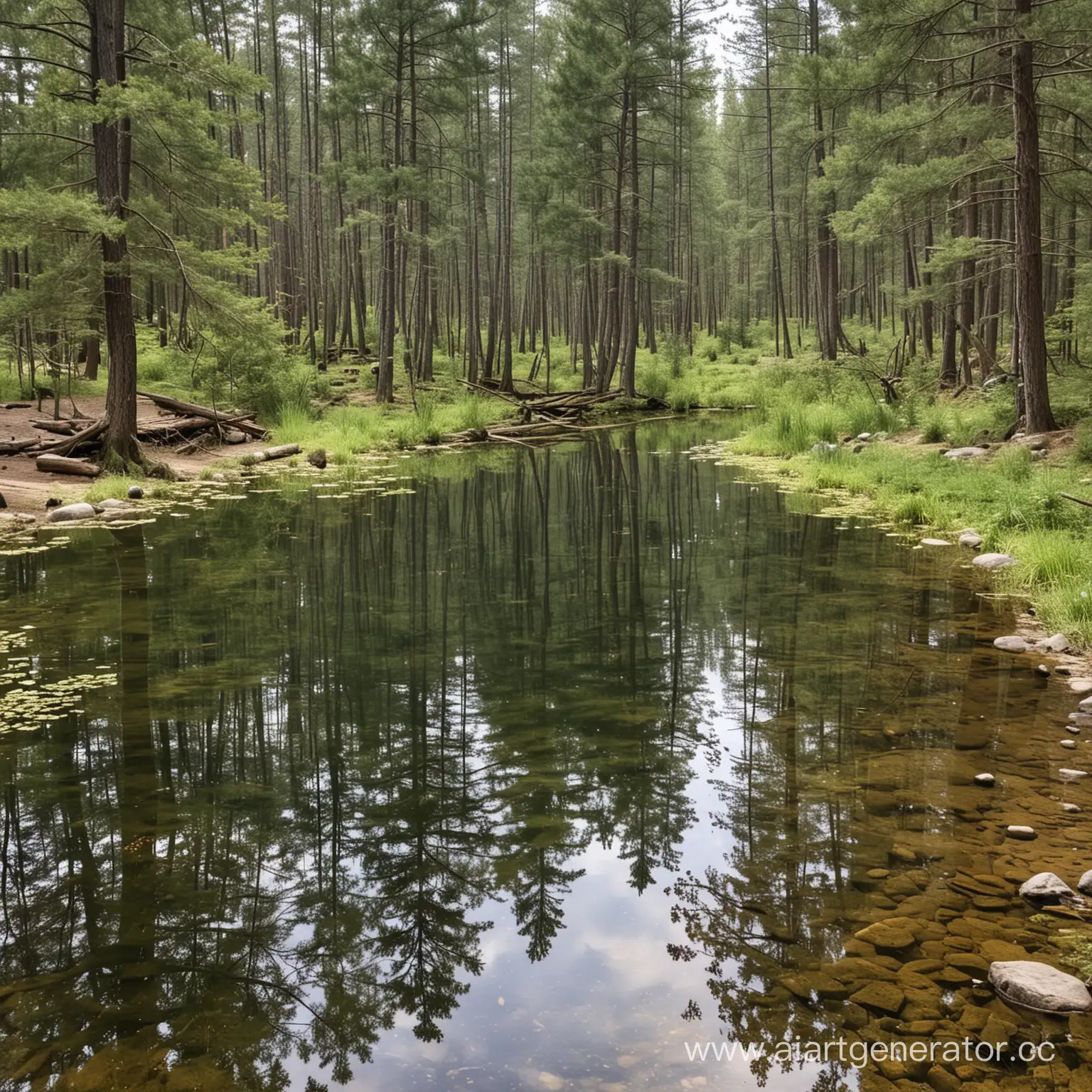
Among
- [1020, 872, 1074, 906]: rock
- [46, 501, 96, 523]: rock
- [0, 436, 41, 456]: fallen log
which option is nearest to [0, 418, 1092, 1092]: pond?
[1020, 872, 1074, 906]: rock

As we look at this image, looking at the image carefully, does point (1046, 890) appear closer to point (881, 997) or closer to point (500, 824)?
point (881, 997)

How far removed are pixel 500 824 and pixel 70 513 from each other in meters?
9.82

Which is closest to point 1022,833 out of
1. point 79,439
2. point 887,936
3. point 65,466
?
point 887,936

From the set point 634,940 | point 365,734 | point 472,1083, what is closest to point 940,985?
point 634,940

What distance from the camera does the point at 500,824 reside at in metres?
4.18

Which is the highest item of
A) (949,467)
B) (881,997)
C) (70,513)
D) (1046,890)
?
(949,467)

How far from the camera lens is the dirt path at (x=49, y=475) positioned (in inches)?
496

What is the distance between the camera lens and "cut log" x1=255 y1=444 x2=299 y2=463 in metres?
17.5

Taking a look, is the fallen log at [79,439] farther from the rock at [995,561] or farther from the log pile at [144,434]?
the rock at [995,561]

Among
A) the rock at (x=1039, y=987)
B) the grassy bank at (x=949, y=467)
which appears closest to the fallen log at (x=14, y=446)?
the grassy bank at (x=949, y=467)

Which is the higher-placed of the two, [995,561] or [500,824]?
[995,561]

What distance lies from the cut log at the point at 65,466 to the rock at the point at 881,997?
14.2m

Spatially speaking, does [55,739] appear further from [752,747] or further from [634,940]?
[752,747]

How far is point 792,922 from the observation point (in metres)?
3.39
